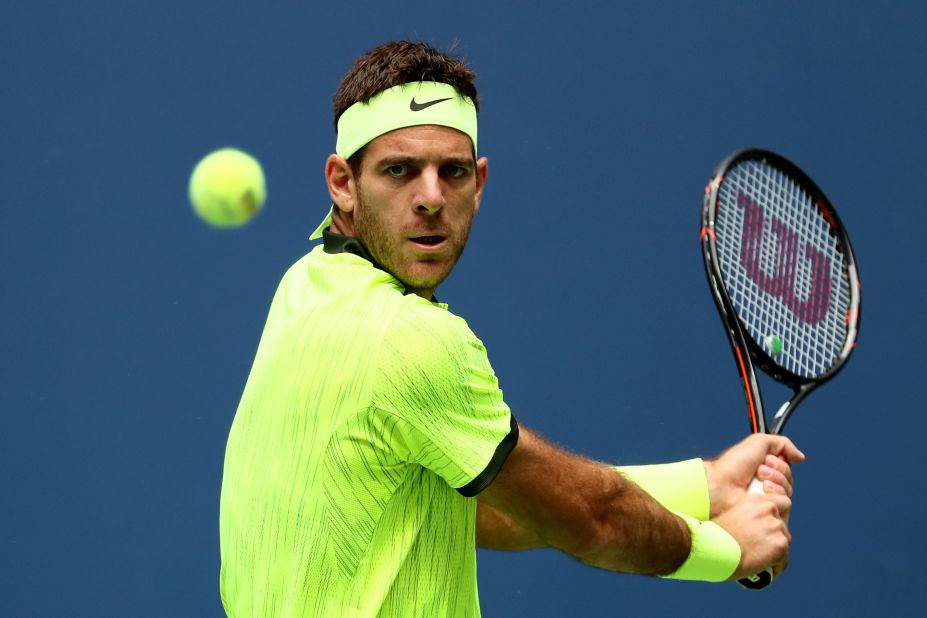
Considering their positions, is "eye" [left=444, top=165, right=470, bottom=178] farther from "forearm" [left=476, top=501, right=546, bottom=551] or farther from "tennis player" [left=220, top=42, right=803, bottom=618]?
"forearm" [left=476, top=501, right=546, bottom=551]

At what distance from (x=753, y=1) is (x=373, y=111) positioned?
193 cm

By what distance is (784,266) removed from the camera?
2723 mm

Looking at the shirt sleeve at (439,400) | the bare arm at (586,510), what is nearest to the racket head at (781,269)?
the bare arm at (586,510)

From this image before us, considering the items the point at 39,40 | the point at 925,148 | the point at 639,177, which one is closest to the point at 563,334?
the point at 639,177

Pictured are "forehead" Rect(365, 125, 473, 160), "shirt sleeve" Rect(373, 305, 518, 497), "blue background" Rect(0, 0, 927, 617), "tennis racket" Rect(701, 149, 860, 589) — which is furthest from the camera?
"blue background" Rect(0, 0, 927, 617)

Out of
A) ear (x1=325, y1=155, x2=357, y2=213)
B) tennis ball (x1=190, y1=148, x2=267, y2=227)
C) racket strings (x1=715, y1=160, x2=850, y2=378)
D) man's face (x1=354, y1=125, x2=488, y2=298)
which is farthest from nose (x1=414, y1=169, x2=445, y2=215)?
tennis ball (x1=190, y1=148, x2=267, y2=227)

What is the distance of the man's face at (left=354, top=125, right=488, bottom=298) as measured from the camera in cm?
186

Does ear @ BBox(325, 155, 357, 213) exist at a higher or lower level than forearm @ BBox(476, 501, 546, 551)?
higher

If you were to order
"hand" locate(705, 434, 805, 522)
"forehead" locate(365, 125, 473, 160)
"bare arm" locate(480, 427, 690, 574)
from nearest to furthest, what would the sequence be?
"bare arm" locate(480, 427, 690, 574), "forehead" locate(365, 125, 473, 160), "hand" locate(705, 434, 805, 522)

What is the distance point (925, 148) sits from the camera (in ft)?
12.0

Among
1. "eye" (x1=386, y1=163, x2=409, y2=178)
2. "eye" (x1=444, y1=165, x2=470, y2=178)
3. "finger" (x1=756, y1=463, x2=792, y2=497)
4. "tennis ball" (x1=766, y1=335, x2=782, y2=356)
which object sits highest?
"eye" (x1=444, y1=165, x2=470, y2=178)

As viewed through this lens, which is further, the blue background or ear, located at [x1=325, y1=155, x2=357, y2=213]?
the blue background

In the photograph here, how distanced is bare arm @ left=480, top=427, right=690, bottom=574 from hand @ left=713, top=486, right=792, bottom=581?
0.16m

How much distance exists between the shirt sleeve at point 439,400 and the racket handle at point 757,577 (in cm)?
65
